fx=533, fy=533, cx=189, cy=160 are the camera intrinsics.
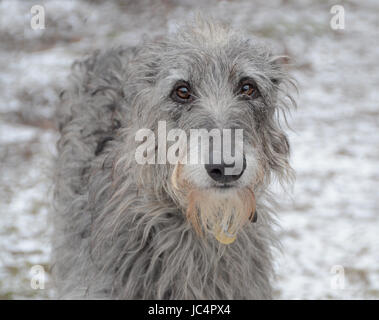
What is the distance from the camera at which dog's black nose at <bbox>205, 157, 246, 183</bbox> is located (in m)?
3.34

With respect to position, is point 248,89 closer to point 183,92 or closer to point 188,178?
point 183,92

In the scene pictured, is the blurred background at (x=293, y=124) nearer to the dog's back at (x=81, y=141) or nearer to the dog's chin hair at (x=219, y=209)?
the dog's back at (x=81, y=141)

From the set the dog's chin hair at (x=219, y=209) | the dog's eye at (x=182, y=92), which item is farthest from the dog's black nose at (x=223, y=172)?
the dog's eye at (x=182, y=92)

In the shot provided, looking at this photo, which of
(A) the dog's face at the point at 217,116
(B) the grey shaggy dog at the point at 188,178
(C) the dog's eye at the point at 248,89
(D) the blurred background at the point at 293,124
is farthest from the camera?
(D) the blurred background at the point at 293,124

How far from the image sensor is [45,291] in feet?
20.3

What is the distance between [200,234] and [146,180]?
568mm

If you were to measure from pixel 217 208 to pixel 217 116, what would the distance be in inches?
25.0

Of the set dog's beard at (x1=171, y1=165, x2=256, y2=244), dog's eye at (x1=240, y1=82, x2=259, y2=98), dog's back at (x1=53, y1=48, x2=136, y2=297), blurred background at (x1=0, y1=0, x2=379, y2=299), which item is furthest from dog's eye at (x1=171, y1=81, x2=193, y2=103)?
blurred background at (x1=0, y1=0, x2=379, y2=299)

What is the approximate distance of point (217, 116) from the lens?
11.8 ft

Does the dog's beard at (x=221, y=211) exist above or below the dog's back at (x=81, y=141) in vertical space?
below

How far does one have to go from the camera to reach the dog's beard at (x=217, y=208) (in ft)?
11.6

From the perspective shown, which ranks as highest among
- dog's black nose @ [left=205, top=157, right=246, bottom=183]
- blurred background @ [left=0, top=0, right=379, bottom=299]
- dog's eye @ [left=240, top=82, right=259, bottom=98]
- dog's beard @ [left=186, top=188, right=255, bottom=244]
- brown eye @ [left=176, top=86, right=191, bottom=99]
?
blurred background @ [left=0, top=0, right=379, bottom=299]

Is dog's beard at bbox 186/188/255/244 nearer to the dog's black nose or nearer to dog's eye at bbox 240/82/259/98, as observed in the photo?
the dog's black nose

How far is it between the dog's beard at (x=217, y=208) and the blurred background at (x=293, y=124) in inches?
35.1
